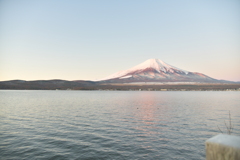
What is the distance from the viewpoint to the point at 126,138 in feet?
64.4

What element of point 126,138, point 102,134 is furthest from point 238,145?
point 102,134

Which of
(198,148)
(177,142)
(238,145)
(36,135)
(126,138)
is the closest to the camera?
(238,145)

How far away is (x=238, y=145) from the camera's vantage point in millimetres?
3965

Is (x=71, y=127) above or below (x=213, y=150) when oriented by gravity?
below

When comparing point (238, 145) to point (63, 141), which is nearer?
point (238, 145)

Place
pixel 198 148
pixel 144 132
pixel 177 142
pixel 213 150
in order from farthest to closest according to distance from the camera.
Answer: pixel 144 132, pixel 177 142, pixel 198 148, pixel 213 150

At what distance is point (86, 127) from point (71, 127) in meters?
2.22

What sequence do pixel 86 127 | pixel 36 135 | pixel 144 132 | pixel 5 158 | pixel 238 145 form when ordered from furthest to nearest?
pixel 86 127, pixel 144 132, pixel 36 135, pixel 5 158, pixel 238 145

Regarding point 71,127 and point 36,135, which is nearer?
point 36,135

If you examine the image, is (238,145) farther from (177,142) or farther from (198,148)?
(177,142)

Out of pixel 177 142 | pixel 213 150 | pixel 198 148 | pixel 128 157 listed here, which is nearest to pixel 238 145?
pixel 213 150

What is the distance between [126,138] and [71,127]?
31.1 feet

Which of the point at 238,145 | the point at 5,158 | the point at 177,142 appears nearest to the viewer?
the point at 238,145

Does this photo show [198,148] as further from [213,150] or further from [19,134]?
[19,134]
